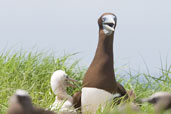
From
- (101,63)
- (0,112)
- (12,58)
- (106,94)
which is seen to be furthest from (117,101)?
(12,58)

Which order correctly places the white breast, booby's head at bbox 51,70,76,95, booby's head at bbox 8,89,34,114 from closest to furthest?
booby's head at bbox 8,89,34,114, the white breast, booby's head at bbox 51,70,76,95

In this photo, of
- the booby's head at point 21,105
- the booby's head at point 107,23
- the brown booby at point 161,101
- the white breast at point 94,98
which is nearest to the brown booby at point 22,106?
the booby's head at point 21,105

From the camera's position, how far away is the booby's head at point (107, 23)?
3683mm

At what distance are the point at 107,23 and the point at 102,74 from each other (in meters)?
0.57

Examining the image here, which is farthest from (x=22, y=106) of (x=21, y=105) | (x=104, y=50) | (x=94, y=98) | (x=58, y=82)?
(x=58, y=82)

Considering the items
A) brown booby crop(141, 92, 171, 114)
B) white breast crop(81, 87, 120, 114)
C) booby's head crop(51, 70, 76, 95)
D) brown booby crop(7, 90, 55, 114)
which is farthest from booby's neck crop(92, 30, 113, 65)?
brown booby crop(7, 90, 55, 114)

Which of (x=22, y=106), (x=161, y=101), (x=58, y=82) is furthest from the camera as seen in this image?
(x=58, y=82)

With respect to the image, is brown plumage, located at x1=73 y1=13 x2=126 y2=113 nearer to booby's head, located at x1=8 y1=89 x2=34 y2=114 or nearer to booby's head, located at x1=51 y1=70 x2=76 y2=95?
booby's head, located at x1=51 y1=70 x2=76 y2=95

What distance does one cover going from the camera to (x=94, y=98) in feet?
12.1

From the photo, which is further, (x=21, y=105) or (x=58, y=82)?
(x=58, y=82)

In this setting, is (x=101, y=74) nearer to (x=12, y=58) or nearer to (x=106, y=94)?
(x=106, y=94)

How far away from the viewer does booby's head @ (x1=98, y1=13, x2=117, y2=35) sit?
3683mm

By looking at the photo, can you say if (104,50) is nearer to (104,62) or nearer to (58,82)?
(104,62)

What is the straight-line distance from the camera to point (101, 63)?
146 inches
